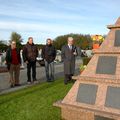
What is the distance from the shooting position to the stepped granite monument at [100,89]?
6160 millimetres

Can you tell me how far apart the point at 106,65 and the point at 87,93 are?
2.20 feet

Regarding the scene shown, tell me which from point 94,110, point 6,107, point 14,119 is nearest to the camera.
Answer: point 94,110

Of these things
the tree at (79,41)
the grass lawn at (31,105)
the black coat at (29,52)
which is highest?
the black coat at (29,52)

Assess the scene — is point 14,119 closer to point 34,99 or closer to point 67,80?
point 34,99

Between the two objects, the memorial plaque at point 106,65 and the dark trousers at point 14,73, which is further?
the dark trousers at point 14,73

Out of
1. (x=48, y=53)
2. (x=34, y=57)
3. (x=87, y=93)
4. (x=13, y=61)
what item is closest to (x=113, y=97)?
(x=87, y=93)

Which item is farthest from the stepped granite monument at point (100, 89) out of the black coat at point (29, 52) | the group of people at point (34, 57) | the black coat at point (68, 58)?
the black coat at point (29, 52)

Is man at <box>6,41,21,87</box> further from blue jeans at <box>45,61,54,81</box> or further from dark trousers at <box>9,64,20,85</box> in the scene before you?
blue jeans at <box>45,61,54,81</box>

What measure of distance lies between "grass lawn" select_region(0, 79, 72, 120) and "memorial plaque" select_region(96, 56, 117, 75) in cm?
152

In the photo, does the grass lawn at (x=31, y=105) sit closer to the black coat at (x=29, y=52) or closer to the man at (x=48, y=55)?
the black coat at (x=29, y=52)

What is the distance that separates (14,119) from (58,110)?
47.3 inches

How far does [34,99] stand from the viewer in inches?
372

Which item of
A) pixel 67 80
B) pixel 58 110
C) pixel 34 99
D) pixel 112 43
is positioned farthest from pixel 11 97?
pixel 112 43

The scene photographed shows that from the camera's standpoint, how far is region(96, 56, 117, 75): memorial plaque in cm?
635
